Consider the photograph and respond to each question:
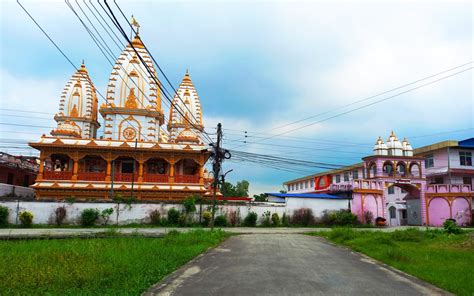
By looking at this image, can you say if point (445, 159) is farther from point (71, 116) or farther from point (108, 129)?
point (71, 116)

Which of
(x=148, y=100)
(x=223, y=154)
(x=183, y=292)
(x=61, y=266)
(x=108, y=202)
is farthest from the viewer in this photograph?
(x=148, y=100)

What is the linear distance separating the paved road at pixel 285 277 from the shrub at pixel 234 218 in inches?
614

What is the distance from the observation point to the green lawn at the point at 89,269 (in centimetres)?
671

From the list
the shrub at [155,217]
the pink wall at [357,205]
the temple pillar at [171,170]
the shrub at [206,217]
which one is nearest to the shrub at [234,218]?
the shrub at [206,217]

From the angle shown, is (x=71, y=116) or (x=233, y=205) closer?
(x=233, y=205)

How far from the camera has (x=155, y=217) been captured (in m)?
25.7

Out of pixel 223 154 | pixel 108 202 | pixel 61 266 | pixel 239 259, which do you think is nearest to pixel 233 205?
pixel 223 154

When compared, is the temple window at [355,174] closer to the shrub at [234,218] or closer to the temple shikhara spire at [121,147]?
the temple shikhara spire at [121,147]

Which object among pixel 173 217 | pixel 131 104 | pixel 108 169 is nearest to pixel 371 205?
pixel 173 217

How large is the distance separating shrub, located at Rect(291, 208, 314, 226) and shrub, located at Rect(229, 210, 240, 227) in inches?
171

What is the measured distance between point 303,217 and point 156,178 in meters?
12.4

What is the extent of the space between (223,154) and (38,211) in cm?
1266

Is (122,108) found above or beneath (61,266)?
above

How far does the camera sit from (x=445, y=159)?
35.3 meters
